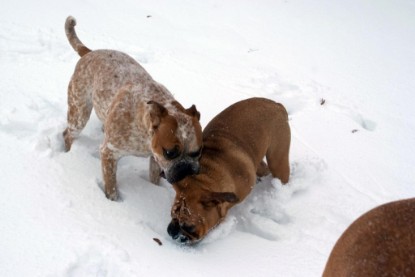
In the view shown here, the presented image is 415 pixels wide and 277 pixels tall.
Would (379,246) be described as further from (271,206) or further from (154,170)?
(154,170)

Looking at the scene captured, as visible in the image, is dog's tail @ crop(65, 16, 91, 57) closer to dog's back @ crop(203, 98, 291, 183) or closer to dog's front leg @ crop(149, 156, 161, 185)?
dog's front leg @ crop(149, 156, 161, 185)

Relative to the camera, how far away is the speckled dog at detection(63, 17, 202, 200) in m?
3.93

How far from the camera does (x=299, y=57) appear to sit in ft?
26.3

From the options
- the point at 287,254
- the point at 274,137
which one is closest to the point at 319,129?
the point at 274,137

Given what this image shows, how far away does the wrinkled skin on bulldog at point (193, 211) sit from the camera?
3889mm

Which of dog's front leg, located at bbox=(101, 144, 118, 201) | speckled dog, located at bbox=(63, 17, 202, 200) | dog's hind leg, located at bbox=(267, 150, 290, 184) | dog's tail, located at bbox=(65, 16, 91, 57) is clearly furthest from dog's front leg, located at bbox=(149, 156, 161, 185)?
dog's tail, located at bbox=(65, 16, 91, 57)

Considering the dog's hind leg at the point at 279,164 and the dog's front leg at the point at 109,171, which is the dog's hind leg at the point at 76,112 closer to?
the dog's front leg at the point at 109,171

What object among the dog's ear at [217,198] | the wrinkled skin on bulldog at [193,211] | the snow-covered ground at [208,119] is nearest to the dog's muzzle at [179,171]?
the wrinkled skin on bulldog at [193,211]

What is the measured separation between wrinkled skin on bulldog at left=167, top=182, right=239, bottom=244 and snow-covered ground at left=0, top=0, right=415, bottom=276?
18 cm

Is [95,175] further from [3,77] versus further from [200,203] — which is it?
[3,77]

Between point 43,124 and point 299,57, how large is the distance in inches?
192

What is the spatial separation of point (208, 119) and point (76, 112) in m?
1.88

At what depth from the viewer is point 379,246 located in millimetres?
2193

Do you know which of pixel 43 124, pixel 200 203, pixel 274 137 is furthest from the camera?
pixel 43 124
